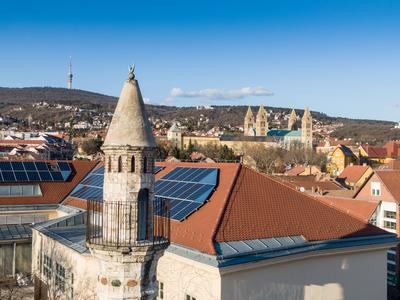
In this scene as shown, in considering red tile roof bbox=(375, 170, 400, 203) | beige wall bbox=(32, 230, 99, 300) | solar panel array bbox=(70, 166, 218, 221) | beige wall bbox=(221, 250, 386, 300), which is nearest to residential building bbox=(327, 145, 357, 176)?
red tile roof bbox=(375, 170, 400, 203)

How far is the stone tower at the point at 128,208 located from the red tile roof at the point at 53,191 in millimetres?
20216

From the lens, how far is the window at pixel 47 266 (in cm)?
2415

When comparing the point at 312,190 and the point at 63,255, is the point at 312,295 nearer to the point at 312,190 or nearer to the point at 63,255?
the point at 63,255

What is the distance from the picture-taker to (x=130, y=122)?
44.0 feet

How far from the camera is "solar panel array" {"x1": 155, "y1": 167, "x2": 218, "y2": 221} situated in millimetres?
21422

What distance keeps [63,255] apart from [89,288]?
10.7ft

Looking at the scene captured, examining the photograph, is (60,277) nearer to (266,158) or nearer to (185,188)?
(185,188)

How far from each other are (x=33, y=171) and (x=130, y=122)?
925 inches

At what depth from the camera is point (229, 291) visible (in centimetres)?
1722

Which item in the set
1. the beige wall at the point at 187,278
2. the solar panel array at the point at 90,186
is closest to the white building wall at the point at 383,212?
the solar panel array at the point at 90,186

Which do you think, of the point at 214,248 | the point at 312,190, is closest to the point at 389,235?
the point at 214,248

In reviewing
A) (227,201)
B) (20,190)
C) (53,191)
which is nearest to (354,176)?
(53,191)

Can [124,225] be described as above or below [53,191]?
above

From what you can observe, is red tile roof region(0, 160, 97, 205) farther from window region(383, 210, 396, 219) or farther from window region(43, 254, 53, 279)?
window region(383, 210, 396, 219)
